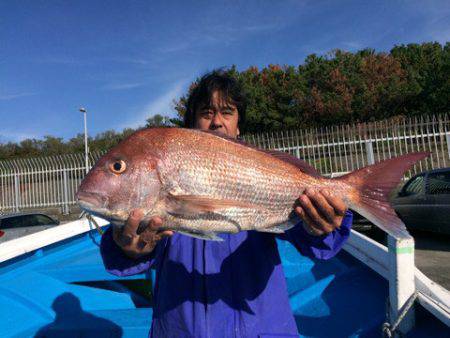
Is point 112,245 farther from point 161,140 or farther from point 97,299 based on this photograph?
point 97,299

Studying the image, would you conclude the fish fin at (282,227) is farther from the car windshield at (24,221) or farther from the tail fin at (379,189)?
the car windshield at (24,221)

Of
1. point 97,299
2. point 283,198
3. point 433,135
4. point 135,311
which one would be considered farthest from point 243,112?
point 433,135

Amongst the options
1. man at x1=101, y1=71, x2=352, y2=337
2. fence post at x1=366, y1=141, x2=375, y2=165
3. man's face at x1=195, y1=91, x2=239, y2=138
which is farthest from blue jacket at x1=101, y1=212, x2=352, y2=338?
fence post at x1=366, y1=141, x2=375, y2=165

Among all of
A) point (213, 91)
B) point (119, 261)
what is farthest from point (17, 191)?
point (119, 261)

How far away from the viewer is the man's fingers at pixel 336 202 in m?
1.82

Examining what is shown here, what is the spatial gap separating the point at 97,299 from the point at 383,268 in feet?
9.79

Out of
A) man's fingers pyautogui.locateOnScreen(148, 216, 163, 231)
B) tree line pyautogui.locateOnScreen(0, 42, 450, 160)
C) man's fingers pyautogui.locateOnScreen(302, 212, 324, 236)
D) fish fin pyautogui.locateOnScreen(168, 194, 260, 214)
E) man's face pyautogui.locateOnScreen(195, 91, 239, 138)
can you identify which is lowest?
man's fingers pyautogui.locateOnScreen(302, 212, 324, 236)

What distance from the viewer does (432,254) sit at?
7.59 metres

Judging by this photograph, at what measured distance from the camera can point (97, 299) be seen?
382 centimetres

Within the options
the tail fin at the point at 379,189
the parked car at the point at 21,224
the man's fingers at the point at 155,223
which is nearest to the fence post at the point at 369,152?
the parked car at the point at 21,224

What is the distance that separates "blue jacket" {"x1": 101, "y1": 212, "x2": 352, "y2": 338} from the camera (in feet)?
6.07

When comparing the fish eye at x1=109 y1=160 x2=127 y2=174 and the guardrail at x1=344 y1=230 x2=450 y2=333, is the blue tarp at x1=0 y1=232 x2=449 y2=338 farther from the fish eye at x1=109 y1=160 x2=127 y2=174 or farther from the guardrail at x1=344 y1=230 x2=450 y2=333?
the fish eye at x1=109 y1=160 x2=127 y2=174

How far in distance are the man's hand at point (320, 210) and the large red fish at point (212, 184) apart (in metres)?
0.05

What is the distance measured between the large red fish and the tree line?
85.5 ft
